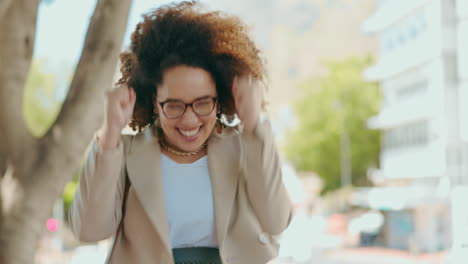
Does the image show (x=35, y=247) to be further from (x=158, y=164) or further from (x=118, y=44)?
(x=158, y=164)

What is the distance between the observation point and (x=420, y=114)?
2995cm

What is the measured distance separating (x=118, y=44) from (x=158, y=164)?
3678 mm

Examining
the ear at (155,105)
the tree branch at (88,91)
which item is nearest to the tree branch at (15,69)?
the tree branch at (88,91)

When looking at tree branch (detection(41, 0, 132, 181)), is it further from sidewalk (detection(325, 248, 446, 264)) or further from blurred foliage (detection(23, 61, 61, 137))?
blurred foliage (detection(23, 61, 61, 137))

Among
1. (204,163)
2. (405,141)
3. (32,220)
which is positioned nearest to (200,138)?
(204,163)

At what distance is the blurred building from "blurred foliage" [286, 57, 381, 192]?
31.3 feet

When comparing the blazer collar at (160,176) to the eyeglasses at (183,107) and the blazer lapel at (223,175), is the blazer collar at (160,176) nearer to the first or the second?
the blazer lapel at (223,175)

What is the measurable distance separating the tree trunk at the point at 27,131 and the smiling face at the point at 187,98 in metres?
3.34

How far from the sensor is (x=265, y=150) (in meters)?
1.84

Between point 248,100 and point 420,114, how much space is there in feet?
95.0

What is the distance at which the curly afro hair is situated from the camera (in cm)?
188

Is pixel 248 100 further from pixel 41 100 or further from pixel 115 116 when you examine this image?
pixel 41 100

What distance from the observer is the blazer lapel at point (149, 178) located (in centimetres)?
181

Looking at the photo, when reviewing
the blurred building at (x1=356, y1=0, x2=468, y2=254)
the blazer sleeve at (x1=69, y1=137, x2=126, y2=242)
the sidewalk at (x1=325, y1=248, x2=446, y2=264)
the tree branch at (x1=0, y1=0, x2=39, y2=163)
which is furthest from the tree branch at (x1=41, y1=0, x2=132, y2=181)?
the blurred building at (x1=356, y1=0, x2=468, y2=254)
